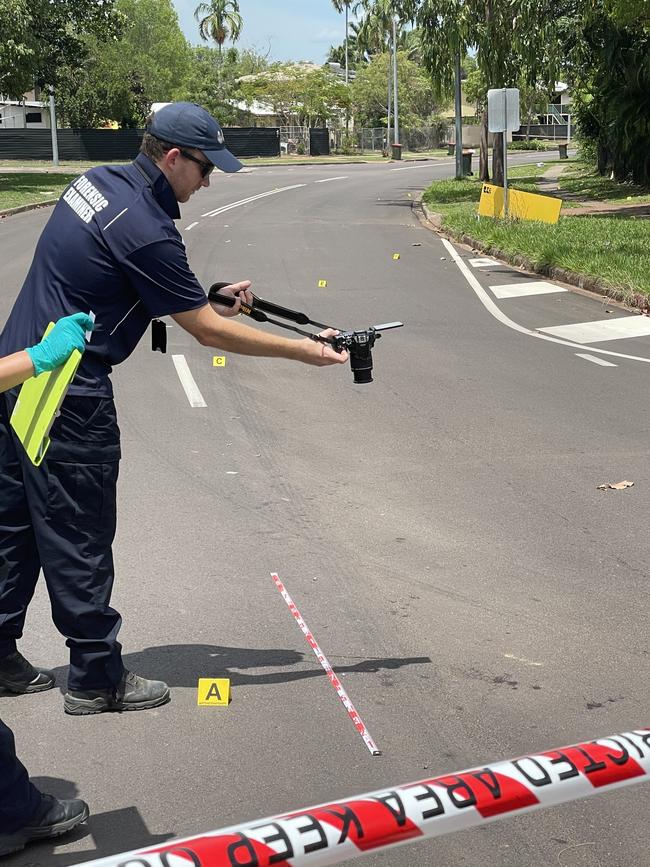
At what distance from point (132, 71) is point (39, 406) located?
71.4m

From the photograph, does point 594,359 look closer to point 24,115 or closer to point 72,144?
point 72,144

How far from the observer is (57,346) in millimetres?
3094

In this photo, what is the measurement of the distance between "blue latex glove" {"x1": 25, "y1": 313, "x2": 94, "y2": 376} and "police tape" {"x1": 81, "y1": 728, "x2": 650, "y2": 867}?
1375 mm

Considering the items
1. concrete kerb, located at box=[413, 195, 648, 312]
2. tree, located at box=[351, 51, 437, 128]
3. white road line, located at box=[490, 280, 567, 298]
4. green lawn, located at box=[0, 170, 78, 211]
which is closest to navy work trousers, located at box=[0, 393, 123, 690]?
concrete kerb, located at box=[413, 195, 648, 312]

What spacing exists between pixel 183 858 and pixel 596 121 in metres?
36.3

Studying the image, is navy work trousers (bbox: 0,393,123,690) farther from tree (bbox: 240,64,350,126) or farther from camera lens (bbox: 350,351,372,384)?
tree (bbox: 240,64,350,126)

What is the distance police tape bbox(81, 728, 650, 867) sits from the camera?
214 cm

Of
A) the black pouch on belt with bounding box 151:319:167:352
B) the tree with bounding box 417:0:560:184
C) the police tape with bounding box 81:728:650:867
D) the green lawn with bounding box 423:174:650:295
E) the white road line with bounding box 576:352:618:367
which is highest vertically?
the tree with bounding box 417:0:560:184

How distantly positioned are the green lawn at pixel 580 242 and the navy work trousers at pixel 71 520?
11416 mm

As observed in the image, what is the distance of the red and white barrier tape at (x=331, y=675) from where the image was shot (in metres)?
4.03

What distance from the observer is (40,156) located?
59.0 meters

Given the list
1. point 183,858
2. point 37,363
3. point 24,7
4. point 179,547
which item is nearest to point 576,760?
point 183,858

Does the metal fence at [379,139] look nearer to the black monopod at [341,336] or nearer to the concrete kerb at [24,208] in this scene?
the concrete kerb at [24,208]

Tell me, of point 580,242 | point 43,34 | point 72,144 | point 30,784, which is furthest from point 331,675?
point 72,144
